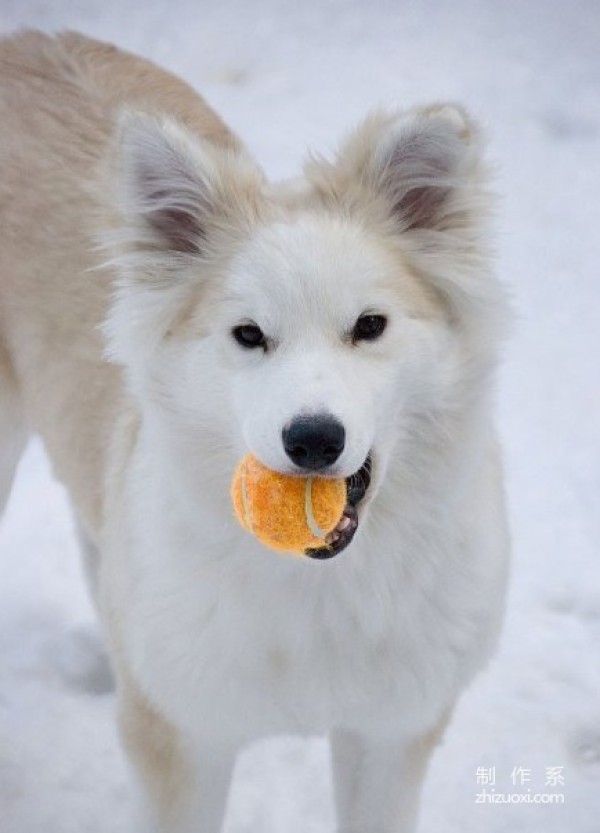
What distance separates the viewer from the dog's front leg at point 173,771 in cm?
274

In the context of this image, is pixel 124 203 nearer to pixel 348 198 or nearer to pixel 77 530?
pixel 348 198

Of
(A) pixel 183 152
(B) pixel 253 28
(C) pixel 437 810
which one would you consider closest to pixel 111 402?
(A) pixel 183 152

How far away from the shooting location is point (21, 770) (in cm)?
355

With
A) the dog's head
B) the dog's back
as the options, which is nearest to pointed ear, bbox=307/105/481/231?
the dog's head

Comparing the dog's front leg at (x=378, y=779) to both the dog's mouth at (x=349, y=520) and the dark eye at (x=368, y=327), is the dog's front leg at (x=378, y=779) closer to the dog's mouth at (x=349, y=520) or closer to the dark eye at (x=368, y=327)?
the dog's mouth at (x=349, y=520)

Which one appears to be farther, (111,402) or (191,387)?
(111,402)

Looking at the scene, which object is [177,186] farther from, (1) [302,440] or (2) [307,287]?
(1) [302,440]

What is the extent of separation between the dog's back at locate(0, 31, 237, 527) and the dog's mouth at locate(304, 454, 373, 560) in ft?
3.16

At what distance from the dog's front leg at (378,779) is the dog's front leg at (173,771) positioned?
0.95ft

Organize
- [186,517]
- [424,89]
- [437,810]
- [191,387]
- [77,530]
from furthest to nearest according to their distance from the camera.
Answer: [424,89], [77,530], [437,810], [186,517], [191,387]

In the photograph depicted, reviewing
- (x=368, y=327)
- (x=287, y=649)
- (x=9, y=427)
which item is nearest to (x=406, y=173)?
(x=368, y=327)

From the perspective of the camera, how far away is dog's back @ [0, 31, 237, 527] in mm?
3186

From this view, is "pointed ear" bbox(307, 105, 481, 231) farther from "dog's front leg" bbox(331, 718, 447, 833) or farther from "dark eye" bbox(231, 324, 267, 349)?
"dog's front leg" bbox(331, 718, 447, 833)

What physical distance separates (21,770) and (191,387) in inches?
63.3
